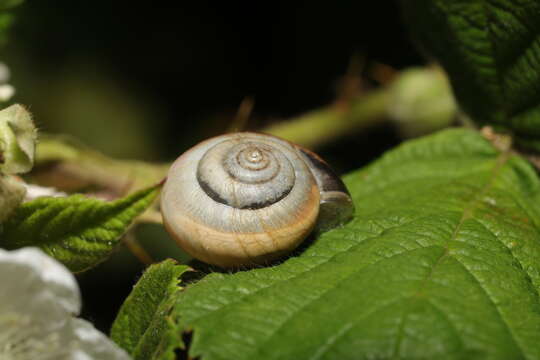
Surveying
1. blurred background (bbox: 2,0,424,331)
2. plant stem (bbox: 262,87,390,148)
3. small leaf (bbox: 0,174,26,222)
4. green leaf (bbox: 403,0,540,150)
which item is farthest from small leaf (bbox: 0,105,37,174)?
blurred background (bbox: 2,0,424,331)

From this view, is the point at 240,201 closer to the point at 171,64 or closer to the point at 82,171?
the point at 82,171

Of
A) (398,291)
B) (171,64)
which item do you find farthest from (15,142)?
(171,64)

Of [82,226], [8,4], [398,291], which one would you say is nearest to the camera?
[398,291]

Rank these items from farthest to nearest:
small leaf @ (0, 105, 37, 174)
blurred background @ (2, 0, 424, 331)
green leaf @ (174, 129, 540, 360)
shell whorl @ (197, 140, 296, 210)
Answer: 1. blurred background @ (2, 0, 424, 331)
2. shell whorl @ (197, 140, 296, 210)
3. small leaf @ (0, 105, 37, 174)
4. green leaf @ (174, 129, 540, 360)

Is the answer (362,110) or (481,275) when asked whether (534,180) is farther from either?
(362,110)

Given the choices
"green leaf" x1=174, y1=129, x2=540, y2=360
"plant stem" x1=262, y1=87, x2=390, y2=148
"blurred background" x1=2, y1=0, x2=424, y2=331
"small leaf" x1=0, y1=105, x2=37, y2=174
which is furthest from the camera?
"blurred background" x1=2, y1=0, x2=424, y2=331

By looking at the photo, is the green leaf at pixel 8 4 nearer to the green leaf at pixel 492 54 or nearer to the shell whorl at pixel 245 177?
the shell whorl at pixel 245 177

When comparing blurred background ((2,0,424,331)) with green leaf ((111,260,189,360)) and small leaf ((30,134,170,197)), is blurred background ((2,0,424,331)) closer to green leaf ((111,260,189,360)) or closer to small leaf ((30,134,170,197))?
small leaf ((30,134,170,197))
